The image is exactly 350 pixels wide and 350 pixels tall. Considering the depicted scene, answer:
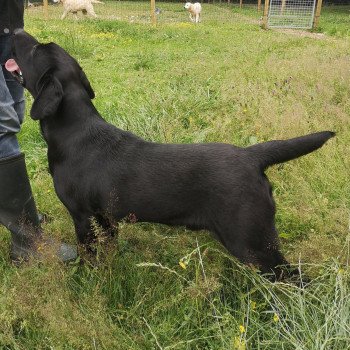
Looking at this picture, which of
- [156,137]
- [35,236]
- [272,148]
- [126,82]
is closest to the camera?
[272,148]

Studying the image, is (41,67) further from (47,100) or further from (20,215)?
(20,215)

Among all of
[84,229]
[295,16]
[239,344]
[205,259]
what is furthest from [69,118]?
[295,16]

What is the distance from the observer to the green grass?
1837 millimetres

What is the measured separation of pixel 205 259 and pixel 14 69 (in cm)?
161

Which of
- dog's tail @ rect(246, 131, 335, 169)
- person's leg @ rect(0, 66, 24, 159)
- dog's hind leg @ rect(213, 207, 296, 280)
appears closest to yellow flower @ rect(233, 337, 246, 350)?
dog's hind leg @ rect(213, 207, 296, 280)

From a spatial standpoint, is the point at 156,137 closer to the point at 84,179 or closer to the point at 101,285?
the point at 84,179

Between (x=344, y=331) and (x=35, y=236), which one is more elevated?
(x=344, y=331)

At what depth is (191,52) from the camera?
908 cm

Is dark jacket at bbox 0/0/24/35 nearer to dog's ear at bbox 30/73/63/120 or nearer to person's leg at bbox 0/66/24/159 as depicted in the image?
person's leg at bbox 0/66/24/159

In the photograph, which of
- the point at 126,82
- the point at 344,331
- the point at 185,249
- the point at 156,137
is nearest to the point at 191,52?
the point at 126,82

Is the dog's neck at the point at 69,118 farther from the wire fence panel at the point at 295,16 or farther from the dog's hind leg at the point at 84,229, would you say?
the wire fence panel at the point at 295,16

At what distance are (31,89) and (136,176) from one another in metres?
0.85

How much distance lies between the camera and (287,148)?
2084mm

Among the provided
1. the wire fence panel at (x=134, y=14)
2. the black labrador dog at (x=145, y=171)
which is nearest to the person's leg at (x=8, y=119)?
the black labrador dog at (x=145, y=171)
